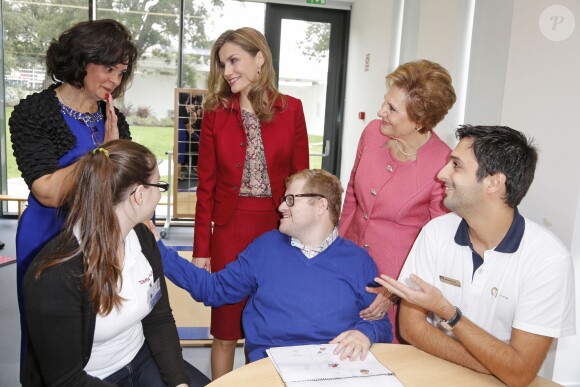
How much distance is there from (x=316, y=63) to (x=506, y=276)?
543 centimetres

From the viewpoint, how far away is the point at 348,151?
629 centimetres

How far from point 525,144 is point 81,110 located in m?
1.56

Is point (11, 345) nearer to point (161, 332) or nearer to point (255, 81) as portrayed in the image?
point (161, 332)

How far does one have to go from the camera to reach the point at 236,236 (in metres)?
2.21

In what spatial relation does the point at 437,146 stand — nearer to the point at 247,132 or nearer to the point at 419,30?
the point at 247,132

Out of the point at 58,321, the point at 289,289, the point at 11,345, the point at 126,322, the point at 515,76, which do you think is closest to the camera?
the point at 58,321

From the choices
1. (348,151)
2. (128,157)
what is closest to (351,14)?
(348,151)

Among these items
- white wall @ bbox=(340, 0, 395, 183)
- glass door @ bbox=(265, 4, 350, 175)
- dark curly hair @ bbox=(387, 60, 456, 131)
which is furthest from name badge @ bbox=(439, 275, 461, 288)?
glass door @ bbox=(265, 4, 350, 175)

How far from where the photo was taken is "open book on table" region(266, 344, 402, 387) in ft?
4.23

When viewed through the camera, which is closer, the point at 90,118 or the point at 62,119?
the point at 62,119

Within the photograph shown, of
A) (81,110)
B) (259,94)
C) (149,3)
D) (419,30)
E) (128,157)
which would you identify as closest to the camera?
Answer: (128,157)

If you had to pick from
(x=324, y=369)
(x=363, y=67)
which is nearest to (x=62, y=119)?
(x=324, y=369)

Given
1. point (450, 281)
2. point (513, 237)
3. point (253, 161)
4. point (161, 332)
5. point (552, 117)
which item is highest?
point (552, 117)

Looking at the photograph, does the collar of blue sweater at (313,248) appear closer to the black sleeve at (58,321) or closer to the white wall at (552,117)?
the black sleeve at (58,321)
